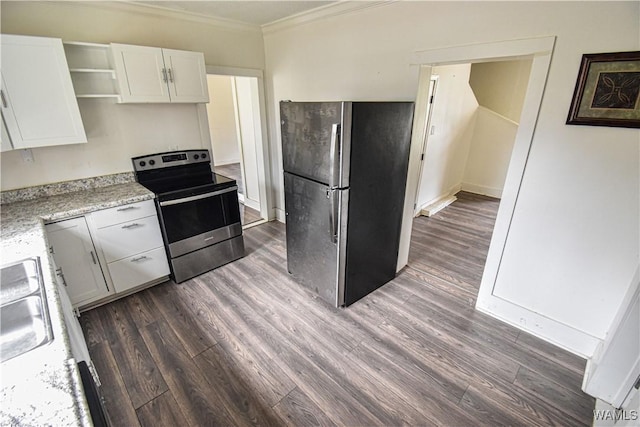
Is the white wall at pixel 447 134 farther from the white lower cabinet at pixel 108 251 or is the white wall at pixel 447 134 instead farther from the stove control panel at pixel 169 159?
the white lower cabinet at pixel 108 251

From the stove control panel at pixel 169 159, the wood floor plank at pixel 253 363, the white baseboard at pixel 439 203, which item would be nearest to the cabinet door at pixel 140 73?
the stove control panel at pixel 169 159

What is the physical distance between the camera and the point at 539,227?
77.6 inches

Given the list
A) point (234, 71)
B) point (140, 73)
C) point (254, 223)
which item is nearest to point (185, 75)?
point (140, 73)

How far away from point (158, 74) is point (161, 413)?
2.63m

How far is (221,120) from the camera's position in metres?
7.44

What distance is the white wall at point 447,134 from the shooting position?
4.14 m

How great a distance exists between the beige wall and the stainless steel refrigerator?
4.54 m

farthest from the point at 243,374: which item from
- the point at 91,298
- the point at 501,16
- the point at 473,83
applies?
the point at 473,83

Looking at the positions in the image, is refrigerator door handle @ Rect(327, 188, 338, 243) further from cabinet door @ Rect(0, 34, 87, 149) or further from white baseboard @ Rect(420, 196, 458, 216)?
white baseboard @ Rect(420, 196, 458, 216)

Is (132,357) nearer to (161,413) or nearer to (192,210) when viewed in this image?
(161,413)

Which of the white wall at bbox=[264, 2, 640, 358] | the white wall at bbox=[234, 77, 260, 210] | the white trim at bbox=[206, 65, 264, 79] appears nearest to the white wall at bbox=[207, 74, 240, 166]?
the white wall at bbox=[234, 77, 260, 210]

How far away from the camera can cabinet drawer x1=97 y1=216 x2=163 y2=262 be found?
91.4 inches

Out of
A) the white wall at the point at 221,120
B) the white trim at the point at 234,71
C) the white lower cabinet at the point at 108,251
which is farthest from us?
the white wall at the point at 221,120

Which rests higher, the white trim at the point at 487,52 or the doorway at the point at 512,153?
the white trim at the point at 487,52
